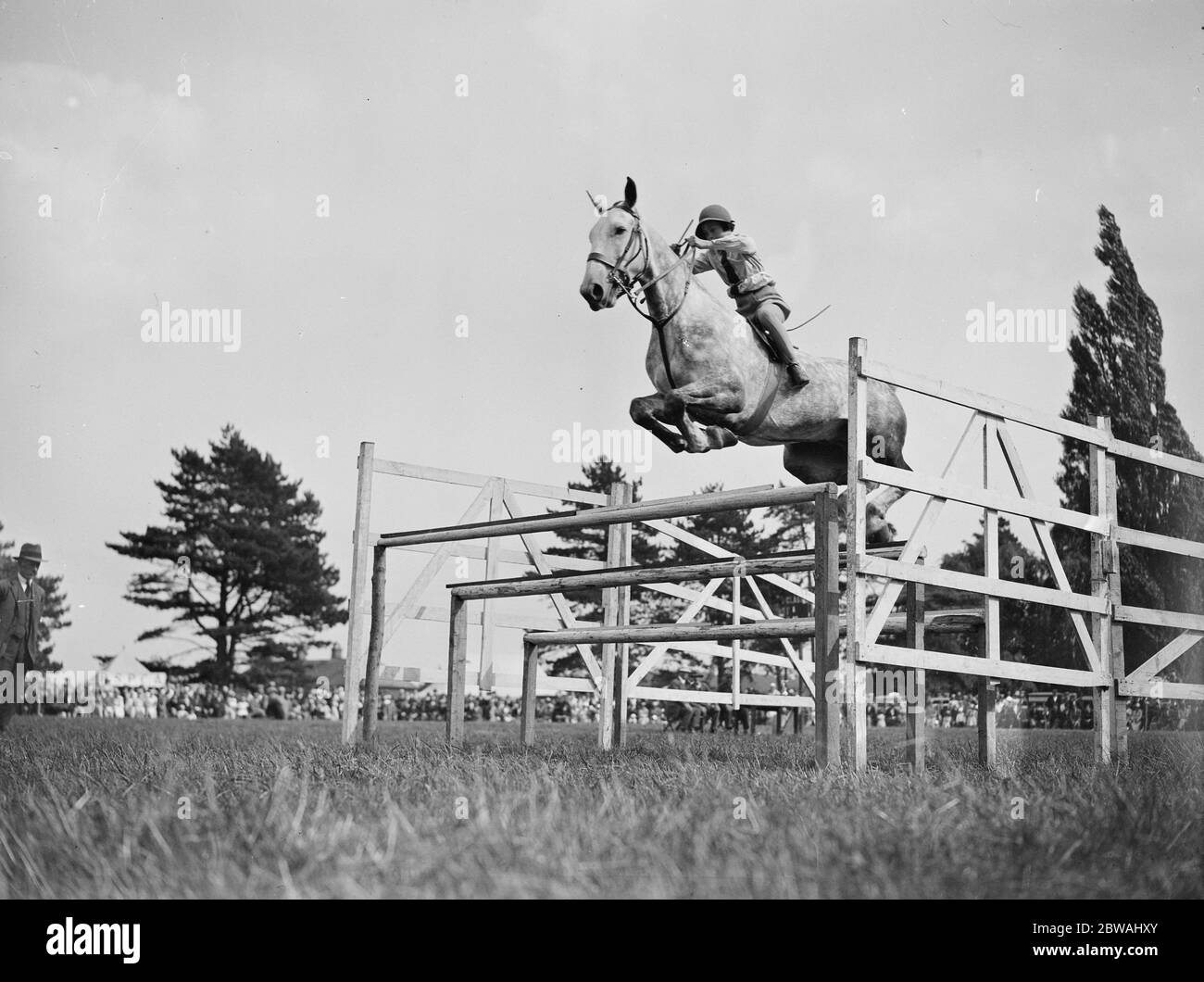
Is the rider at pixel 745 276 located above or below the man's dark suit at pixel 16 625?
above

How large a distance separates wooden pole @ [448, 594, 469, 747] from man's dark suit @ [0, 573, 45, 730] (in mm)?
4203

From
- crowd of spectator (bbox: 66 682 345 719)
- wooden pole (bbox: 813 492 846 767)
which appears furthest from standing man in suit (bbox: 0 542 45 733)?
crowd of spectator (bbox: 66 682 345 719)

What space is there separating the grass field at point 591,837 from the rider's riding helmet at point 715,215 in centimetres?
369

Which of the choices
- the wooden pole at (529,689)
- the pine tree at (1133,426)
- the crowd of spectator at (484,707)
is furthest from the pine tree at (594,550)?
the wooden pole at (529,689)

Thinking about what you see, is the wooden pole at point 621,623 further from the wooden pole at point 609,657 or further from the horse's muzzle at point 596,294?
the horse's muzzle at point 596,294

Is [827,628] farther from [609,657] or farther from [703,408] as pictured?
[609,657]

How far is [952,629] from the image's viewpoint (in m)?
7.34

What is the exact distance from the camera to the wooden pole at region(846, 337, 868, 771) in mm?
5464

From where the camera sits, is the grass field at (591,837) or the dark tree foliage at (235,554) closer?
the grass field at (591,837)

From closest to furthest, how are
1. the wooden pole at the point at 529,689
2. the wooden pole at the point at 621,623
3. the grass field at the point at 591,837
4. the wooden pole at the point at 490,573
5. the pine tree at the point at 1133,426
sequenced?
1. the grass field at the point at 591,837
2. the wooden pole at the point at 529,689
3. the wooden pole at the point at 621,623
4. the wooden pole at the point at 490,573
5. the pine tree at the point at 1133,426

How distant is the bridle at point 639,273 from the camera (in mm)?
6359

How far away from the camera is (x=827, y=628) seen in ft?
18.3

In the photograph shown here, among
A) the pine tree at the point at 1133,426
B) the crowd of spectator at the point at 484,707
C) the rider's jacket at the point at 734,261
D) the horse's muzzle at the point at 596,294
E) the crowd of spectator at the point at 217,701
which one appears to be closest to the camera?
the horse's muzzle at the point at 596,294

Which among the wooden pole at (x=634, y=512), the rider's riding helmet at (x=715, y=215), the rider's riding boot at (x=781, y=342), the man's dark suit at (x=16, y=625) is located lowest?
the man's dark suit at (x=16, y=625)
